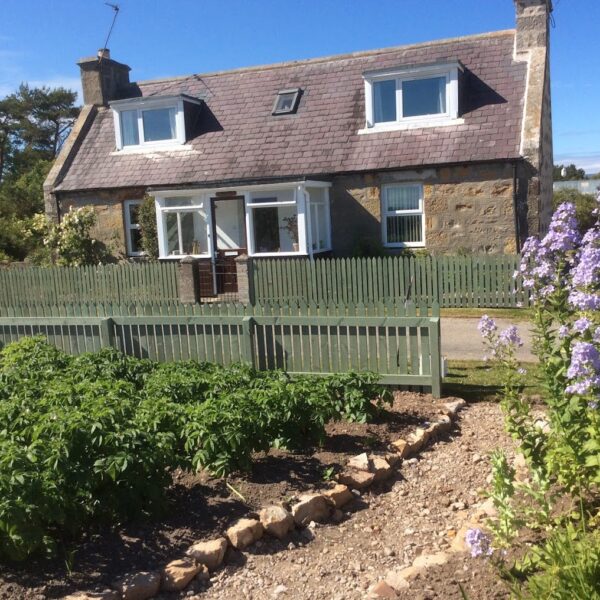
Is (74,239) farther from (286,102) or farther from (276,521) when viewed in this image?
(276,521)

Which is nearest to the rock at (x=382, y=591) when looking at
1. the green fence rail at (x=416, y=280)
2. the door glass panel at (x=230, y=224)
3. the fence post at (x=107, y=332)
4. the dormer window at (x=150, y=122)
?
the fence post at (x=107, y=332)

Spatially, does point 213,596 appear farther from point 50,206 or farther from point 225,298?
point 50,206

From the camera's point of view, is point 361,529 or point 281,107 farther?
point 281,107

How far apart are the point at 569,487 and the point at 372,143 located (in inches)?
567

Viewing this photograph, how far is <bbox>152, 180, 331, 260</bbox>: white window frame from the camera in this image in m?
17.0

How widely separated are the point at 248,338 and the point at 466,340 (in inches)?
178

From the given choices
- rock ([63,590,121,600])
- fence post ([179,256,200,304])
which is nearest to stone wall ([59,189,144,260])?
fence post ([179,256,200,304])

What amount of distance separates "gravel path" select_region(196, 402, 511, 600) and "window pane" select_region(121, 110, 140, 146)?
16.8m

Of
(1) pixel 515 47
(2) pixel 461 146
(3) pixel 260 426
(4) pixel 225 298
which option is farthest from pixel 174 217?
(3) pixel 260 426

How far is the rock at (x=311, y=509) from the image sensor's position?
478cm

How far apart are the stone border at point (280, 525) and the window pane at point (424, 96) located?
501 inches

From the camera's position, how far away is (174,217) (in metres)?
18.8

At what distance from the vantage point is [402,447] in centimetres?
589

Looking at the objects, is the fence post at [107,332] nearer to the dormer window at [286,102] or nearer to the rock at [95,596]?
the rock at [95,596]
